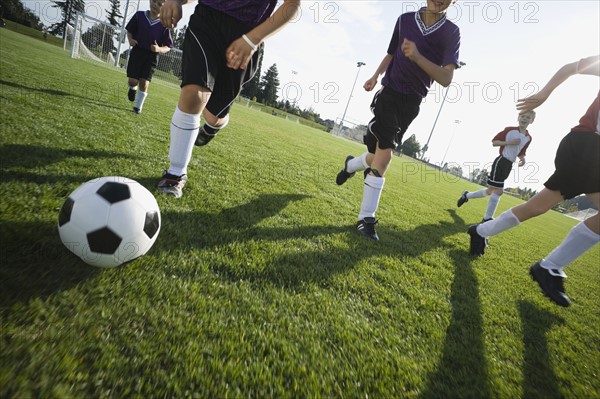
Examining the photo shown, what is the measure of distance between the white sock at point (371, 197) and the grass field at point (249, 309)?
30 centimetres

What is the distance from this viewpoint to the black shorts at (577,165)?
2.48 meters

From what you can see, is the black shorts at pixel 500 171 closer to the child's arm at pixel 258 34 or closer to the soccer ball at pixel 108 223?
the child's arm at pixel 258 34

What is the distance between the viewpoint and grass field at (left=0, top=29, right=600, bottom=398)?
1068mm

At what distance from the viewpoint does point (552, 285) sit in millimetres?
2680

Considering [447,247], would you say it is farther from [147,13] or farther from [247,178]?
[147,13]

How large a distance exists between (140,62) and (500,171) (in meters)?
7.82

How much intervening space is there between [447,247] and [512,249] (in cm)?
195

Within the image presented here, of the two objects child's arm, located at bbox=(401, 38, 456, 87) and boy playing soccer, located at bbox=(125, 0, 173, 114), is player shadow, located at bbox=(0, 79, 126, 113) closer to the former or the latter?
boy playing soccer, located at bbox=(125, 0, 173, 114)

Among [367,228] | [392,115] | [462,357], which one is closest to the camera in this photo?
[462,357]

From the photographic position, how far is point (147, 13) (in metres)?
6.09

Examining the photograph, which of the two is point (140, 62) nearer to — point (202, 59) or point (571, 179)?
point (202, 59)

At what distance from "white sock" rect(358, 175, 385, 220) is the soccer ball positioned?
227cm

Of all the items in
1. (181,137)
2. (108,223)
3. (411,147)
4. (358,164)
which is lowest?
(108,223)

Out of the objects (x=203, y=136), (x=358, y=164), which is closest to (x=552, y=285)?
(x=358, y=164)
